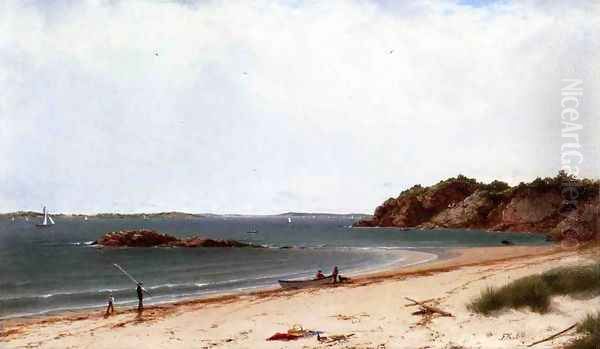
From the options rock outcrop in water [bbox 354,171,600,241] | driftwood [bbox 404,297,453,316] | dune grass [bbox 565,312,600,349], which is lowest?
driftwood [bbox 404,297,453,316]

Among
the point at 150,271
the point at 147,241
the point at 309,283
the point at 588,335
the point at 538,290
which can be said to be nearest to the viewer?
the point at 588,335

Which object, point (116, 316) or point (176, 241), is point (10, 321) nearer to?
point (116, 316)

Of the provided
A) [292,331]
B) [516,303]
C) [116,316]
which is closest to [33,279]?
[116,316]

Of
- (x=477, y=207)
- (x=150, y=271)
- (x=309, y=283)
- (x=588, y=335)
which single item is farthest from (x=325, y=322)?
(x=477, y=207)

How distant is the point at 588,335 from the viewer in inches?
564

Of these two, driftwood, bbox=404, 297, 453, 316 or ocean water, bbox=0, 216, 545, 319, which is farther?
ocean water, bbox=0, 216, 545, 319

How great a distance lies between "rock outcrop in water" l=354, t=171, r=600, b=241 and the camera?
4545 inches

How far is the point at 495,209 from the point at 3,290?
115742mm

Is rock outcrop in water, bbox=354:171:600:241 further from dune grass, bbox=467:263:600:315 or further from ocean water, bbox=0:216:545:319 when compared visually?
dune grass, bbox=467:263:600:315

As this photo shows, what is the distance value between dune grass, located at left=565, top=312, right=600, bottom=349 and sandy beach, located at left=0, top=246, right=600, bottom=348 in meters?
0.63

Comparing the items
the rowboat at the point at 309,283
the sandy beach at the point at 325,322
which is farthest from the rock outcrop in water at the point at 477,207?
the sandy beach at the point at 325,322

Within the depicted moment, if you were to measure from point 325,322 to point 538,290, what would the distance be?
303 inches

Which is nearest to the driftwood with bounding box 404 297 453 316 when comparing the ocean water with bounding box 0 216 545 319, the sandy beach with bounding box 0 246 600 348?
the sandy beach with bounding box 0 246 600 348

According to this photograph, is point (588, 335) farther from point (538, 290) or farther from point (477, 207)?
point (477, 207)
